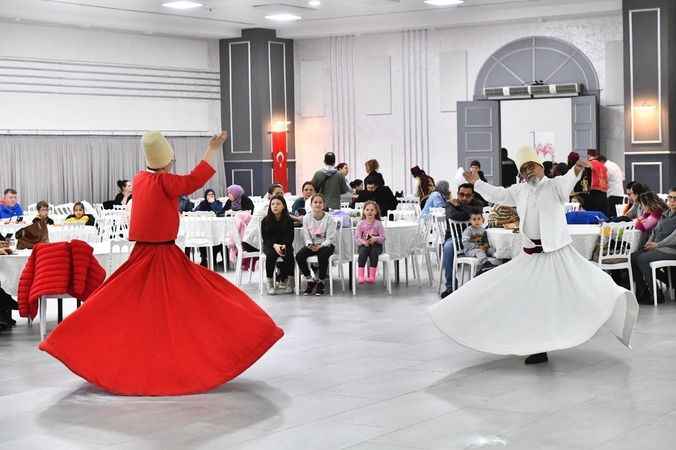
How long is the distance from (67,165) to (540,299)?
475 inches

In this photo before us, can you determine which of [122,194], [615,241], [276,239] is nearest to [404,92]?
[122,194]

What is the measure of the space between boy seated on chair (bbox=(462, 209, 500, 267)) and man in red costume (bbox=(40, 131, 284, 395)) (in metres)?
4.11

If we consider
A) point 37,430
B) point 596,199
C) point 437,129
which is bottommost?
point 37,430

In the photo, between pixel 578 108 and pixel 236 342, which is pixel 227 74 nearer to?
pixel 578 108

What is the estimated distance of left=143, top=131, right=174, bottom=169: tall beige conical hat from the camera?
6.68 m

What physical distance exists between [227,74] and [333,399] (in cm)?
1444

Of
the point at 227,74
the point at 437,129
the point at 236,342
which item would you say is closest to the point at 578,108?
the point at 437,129

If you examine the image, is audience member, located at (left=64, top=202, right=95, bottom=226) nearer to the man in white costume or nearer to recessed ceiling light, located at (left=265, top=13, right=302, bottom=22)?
→ recessed ceiling light, located at (left=265, top=13, right=302, bottom=22)

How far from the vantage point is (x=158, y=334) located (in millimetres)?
6418

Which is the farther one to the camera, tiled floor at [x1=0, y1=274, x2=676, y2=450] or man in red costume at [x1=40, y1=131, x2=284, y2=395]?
man in red costume at [x1=40, y1=131, x2=284, y2=395]

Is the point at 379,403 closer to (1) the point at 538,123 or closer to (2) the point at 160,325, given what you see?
(2) the point at 160,325

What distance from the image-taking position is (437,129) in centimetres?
1970

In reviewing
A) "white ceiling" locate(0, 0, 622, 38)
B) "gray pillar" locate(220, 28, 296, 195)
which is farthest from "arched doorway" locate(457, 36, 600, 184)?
"gray pillar" locate(220, 28, 296, 195)

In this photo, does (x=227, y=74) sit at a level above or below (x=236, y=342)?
above
